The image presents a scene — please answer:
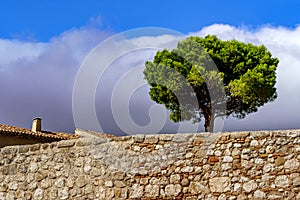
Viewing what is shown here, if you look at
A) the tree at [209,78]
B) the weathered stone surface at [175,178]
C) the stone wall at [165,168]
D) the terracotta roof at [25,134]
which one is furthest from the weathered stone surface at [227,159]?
the tree at [209,78]

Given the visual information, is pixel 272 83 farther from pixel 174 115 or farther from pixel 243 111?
pixel 174 115

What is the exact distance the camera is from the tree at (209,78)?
22.4 metres

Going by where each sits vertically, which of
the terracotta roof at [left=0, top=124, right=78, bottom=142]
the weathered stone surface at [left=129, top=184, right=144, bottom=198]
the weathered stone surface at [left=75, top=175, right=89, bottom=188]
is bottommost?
the weathered stone surface at [left=129, top=184, right=144, bottom=198]

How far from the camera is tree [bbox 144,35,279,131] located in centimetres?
2242

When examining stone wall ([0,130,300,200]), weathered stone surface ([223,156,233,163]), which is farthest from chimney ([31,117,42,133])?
weathered stone surface ([223,156,233,163])

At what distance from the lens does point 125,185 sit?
7.22m

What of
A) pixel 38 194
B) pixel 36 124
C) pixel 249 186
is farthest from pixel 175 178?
pixel 36 124

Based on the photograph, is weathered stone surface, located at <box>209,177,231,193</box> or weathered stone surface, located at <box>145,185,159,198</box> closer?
weathered stone surface, located at <box>209,177,231,193</box>

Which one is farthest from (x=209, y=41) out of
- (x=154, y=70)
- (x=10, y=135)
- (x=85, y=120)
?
(x=85, y=120)

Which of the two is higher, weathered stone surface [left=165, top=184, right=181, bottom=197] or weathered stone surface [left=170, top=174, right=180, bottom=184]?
weathered stone surface [left=170, top=174, right=180, bottom=184]

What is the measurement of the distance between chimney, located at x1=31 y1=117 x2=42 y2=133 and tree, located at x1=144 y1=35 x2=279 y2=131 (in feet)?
17.8

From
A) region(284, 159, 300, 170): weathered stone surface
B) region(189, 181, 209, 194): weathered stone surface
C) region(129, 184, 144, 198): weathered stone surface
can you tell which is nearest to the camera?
region(284, 159, 300, 170): weathered stone surface

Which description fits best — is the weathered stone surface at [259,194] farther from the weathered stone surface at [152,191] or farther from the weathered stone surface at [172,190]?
the weathered stone surface at [152,191]

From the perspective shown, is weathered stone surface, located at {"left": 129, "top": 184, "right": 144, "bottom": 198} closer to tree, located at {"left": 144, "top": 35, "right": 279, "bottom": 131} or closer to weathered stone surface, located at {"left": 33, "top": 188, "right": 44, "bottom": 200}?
weathered stone surface, located at {"left": 33, "top": 188, "right": 44, "bottom": 200}
